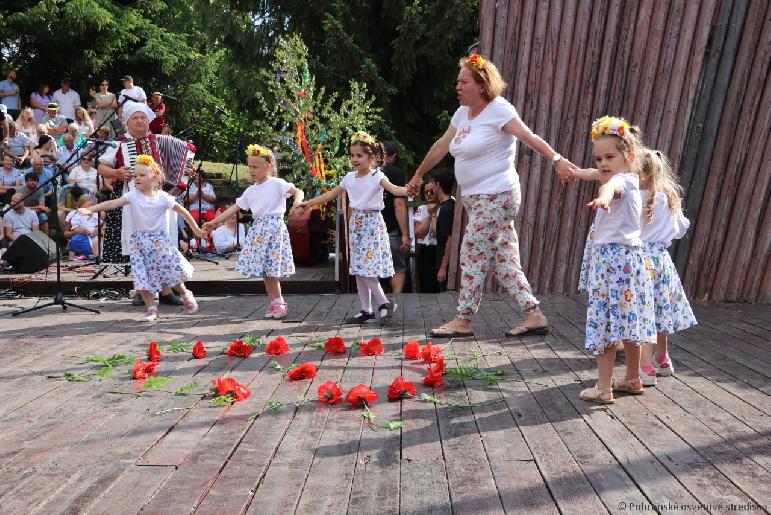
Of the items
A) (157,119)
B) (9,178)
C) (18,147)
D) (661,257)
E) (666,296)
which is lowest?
(9,178)

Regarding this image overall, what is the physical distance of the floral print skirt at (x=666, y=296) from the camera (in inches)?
181

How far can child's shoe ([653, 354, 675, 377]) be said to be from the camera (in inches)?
182

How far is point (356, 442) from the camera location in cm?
329

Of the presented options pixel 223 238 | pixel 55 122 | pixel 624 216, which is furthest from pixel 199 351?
pixel 55 122

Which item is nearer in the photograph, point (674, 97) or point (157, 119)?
point (674, 97)

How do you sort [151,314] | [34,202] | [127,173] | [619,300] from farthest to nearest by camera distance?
[34,202], [127,173], [151,314], [619,300]

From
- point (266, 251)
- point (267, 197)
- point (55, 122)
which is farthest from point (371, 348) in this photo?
point (55, 122)

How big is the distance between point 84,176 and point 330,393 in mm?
10292

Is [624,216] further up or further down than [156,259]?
further up

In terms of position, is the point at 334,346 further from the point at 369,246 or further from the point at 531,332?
the point at 369,246

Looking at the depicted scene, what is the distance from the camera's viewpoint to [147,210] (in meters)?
7.35

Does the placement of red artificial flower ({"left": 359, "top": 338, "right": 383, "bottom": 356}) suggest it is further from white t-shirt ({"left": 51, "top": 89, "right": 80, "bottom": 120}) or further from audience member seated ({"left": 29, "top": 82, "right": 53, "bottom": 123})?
audience member seated ({"left": 29, "top": 82, "right": 53, "bottom": 123})

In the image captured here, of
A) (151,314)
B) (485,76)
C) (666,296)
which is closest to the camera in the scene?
(666,296)

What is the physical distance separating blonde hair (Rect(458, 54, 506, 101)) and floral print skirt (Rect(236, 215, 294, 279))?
235cm
